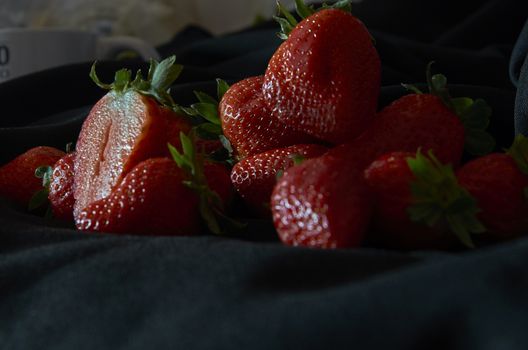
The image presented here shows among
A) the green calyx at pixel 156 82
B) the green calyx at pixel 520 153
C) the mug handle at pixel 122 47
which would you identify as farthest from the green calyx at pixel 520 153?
the mug handle at pixel 122 47

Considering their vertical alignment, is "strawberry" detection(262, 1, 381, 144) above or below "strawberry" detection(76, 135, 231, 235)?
above

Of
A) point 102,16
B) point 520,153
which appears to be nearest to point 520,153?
point 520,153

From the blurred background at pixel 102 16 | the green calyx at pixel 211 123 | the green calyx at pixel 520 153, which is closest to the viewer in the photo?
the green calyx at pixel 520 153

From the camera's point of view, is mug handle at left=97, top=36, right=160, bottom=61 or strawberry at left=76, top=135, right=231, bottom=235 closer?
strawberry at left=76, top=135, right=231, bottom=235

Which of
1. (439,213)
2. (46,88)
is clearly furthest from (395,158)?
(46,88)

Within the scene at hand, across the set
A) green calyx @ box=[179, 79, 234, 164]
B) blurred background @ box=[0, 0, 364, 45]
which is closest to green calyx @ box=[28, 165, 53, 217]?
green calyx @ box=[179, 79, 234, 164]

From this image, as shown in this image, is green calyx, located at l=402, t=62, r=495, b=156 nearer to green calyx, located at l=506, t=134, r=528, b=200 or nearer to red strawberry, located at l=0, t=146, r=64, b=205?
green calyx, located at l=506, t=134, r=528, b=200

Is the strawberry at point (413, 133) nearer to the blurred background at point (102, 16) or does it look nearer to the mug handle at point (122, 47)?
the mug handle at point (122, 47)
